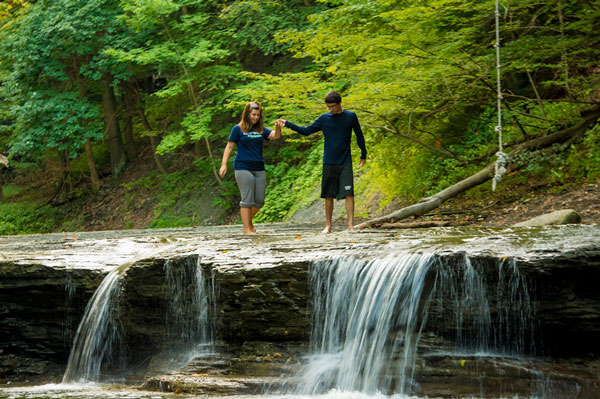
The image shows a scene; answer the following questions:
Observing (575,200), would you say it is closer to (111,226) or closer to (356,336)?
(356,336)

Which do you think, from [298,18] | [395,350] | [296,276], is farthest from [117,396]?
[298,18]

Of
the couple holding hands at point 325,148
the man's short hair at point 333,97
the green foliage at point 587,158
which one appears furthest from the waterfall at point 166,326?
the green foliage at point 587,158

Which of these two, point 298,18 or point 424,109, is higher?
point 298,18

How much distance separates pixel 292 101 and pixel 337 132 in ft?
11.0

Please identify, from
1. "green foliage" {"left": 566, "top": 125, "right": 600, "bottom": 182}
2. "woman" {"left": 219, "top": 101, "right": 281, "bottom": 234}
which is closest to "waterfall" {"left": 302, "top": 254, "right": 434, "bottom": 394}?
"woman" {"left": 219, "top": 101, "right": 281, "bottom": 234}

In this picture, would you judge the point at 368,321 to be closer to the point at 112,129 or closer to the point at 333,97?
the point at 333,97

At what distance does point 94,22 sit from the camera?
77.8 feet

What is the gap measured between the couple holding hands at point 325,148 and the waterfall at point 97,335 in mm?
2324

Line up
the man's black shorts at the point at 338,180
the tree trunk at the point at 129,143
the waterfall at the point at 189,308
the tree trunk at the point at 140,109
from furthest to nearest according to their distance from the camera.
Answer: the tree trunk at the point at 129,143, the tree trunk at the point at 140,109, the man's black shorts at the point at 338,180, the waterfall at the point at 189,308

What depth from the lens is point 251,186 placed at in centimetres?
983

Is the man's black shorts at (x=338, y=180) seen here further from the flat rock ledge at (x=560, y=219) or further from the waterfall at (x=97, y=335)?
the waterfall at (x=97, y=335)

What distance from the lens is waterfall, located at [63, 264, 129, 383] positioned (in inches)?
320

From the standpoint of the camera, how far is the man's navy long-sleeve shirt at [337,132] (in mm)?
9109

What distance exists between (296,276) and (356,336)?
0.91m
